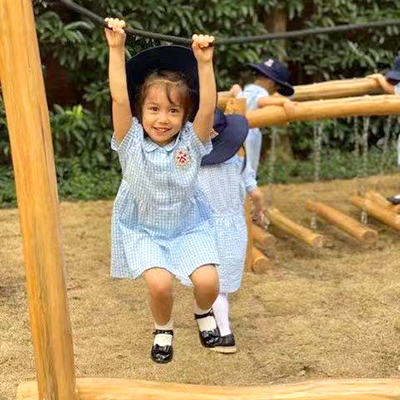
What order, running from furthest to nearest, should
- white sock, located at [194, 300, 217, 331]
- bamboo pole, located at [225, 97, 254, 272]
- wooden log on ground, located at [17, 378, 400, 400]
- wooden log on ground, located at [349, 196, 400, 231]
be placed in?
wooden log on ground, located at [349, 196, 400, 231]
bamboo pole, located at [225, 97, 254, 272]
white sock, located at [194, 300, 217, 331]
wooden log on ground, located at [17, 378, 400, 400]

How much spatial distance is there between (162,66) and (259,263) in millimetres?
2115

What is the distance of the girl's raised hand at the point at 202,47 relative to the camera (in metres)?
2.72

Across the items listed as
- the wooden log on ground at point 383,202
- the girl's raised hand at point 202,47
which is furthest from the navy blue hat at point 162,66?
the wooden log on ground at point 383,202

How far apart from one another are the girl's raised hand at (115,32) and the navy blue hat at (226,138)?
42.2 inches

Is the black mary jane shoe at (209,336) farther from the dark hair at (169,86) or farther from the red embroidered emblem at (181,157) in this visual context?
the dark hair at (169,86)

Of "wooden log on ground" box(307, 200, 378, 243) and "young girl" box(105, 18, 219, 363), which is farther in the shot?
"wooden log on ground" box(307, 200, 378, 243)

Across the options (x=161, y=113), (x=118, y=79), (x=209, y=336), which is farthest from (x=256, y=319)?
(x=118, y=79)

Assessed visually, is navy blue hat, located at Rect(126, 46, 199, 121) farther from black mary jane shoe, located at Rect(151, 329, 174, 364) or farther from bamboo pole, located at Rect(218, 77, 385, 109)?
bamboo pole, located at Rect(218, 77, 385, 109)

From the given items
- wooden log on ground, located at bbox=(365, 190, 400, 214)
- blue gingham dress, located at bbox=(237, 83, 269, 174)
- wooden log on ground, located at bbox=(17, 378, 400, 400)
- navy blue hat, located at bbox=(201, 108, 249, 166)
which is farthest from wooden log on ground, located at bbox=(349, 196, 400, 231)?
wooden log on ground, located at bbox=(17, 378, 400, 400)

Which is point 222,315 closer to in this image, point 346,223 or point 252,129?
point 346,223

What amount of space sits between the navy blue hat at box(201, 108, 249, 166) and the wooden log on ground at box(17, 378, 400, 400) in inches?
51.3

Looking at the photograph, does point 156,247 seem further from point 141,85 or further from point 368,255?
point 368,255

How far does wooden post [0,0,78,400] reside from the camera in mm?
2377

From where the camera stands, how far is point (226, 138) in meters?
3.74
